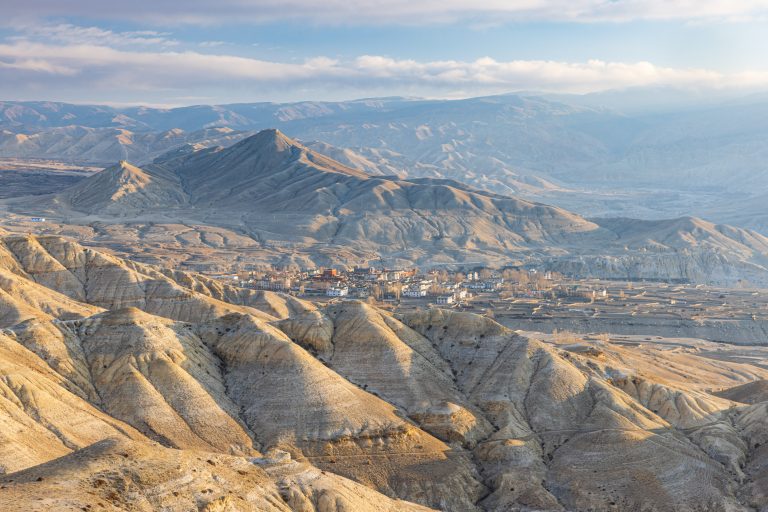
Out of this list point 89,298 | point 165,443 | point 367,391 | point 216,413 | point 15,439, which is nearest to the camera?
point 15,439

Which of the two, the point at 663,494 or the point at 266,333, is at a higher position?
the point at 266,333

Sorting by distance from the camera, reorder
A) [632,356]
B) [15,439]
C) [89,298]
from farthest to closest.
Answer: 1. [632,356]
2. [89,298]
3. [15,439]

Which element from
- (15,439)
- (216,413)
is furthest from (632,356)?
(15,439)

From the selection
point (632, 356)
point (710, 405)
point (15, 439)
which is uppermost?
point (15, 439)

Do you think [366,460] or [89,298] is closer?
[366,460]

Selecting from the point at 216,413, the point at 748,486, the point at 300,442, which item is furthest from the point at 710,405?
the point at 216,413

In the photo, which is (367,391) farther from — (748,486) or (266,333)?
(748,486)
